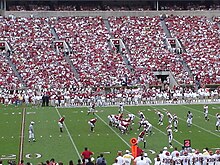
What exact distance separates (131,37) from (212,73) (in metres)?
9.60

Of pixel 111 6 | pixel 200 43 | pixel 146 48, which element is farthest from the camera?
pixel 111 6

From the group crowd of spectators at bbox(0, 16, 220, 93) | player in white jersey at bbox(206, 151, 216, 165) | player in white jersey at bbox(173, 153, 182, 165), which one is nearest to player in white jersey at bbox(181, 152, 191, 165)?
player in white jersey at bbox(173, 153, 182, 165)

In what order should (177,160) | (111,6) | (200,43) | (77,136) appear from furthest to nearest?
(111,6), (200,43), (77,136), (177,160)

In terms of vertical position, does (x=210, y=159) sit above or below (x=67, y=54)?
below

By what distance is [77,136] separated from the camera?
25328 mm

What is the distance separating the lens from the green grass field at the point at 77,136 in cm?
2169

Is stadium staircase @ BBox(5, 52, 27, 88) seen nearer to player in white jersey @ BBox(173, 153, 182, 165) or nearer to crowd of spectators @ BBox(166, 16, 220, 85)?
crowd of spectators @ BBox(166, 16, 220, 85)

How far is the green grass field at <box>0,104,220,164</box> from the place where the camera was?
71.2 feet

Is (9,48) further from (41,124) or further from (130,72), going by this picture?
(41,124)

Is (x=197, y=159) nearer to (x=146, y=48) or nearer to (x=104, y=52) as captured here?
(x=104, y=52)

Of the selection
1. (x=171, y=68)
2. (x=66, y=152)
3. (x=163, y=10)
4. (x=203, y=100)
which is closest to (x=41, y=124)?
(x=66, y=152)

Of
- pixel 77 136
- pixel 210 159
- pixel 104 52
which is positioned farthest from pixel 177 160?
pixel 104 52

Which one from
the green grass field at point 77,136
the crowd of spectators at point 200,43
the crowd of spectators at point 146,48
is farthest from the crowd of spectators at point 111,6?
the green grass field at point 77,136

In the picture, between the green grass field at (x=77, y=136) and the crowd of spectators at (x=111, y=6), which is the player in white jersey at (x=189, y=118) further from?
the crowd of spectators at (x=111, y=6)
